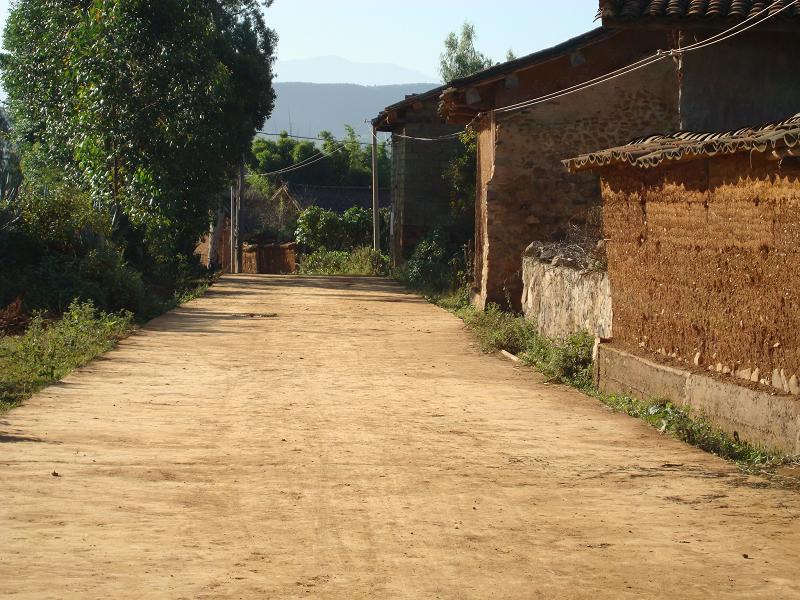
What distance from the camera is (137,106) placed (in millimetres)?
25547

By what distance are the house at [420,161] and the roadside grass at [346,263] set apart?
5989 millimetres

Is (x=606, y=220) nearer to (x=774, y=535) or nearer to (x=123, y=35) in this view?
(x=774, y=535)

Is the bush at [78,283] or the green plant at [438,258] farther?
the green plant at [438,258]

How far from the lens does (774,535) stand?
6512 mm

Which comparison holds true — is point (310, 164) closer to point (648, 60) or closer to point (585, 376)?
point (648, 60)

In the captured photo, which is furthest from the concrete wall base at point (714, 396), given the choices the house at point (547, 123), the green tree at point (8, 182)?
the green tree at point (8, 182)

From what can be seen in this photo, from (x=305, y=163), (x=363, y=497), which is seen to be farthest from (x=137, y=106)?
(x=305, y=163)

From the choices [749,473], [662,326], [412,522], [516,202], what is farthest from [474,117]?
[412,522]

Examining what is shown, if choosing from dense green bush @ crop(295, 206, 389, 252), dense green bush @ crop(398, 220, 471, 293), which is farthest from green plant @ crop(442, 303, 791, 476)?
dense green bush @ crop(295, 206, 389, 252)

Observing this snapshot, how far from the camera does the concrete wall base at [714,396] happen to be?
28.3 feet

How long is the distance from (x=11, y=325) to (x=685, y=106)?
1032 centimetres

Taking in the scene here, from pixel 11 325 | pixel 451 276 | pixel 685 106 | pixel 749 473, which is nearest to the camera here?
pixel 749 473

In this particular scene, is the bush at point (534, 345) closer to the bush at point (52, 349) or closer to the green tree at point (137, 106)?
the bush at point (52, 349)

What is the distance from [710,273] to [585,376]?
311 centimetres
